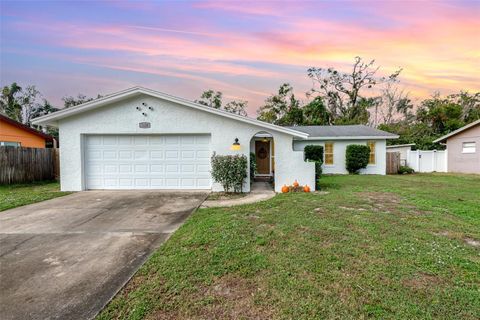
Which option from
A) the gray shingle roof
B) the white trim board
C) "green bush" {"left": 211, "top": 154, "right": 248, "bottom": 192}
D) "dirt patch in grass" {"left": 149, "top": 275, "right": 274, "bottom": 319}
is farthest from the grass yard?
the gray shingle roof

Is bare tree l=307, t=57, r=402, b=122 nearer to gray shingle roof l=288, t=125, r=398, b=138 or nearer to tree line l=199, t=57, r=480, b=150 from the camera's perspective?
tree line l=199, t=57, r=480, b=150

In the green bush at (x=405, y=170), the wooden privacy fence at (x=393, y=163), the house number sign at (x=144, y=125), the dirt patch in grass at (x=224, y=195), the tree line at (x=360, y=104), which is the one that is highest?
the tree line at (x=360, y=104)

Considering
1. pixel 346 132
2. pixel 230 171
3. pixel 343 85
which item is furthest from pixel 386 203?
pixel 343 85

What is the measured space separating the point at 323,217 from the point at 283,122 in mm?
24338

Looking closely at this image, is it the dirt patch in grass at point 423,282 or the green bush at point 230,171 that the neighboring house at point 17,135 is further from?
the dirt patch in grass at point 423,282

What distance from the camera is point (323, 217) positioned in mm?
5812

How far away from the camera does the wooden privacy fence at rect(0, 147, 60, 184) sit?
11.4 m

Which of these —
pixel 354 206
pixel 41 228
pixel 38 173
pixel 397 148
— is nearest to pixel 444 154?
pixel 397 148

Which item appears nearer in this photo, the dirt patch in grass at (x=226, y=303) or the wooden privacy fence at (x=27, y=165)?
the dirt patch in grass at (x=226, y=303)

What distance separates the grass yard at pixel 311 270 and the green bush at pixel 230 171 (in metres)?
3.51

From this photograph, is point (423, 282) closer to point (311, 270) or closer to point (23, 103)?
point (311, 270)

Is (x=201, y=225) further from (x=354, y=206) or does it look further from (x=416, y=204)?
(x=416, y=204)

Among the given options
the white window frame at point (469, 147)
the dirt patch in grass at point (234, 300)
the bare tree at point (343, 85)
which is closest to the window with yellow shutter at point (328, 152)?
the white window frame at point (469, 147)

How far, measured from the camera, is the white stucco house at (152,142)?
32.2ft
